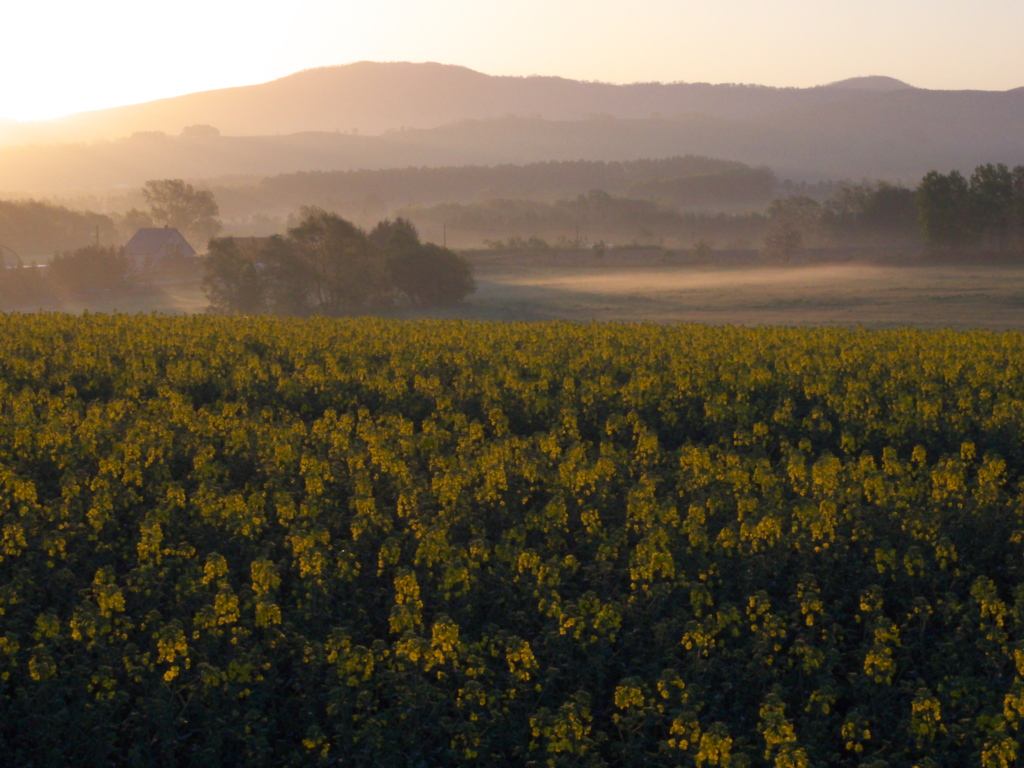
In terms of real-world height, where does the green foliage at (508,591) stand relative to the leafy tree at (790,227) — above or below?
below

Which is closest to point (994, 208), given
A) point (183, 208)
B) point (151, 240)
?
point (151, 240)

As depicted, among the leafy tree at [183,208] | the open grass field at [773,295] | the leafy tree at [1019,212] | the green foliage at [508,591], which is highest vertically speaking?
the leafy tree at [183,208]

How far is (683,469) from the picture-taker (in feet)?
32.9

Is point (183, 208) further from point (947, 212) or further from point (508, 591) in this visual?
point (508, 591)

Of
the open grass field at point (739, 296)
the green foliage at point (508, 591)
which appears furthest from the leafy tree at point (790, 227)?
the green foliage at point (508, 591)

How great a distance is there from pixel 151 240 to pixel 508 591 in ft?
265

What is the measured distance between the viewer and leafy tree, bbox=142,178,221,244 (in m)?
114

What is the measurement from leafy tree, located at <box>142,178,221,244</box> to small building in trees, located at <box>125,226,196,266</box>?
3179 cm

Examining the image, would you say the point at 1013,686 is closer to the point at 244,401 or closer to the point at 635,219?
the point at 244,401

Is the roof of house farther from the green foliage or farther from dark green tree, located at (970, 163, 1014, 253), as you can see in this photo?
the green foliage

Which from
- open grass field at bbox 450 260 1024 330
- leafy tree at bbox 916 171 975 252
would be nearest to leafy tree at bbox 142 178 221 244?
open grass field at bbox 450 260 1024 330

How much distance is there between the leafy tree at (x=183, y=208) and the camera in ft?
373

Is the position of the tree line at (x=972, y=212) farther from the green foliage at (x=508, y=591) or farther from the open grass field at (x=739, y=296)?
the green foliage at (x=508, y=591)

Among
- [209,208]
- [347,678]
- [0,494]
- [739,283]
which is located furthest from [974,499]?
[209,208]
